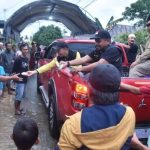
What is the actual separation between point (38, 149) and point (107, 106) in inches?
169

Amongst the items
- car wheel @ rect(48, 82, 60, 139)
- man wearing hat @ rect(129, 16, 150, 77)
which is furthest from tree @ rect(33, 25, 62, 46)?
Result: man wearing hat @ rect(129, 16, 150, 77)

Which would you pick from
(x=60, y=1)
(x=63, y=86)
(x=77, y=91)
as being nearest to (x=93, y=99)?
(x=77, y=91)

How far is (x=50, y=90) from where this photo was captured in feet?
25.1

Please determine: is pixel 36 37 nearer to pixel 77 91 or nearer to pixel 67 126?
pixel 77 91

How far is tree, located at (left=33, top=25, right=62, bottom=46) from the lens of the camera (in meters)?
43.1

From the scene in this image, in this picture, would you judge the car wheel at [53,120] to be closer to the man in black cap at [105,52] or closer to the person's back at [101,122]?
the man in black cap at [105,52]

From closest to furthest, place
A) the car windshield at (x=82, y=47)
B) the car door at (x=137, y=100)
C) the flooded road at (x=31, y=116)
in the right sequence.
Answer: the car door at (x=137, y=100), the flooded road at (x=31, y=116), the car windshield at (x=82, y=47)

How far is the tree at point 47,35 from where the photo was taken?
4312cm

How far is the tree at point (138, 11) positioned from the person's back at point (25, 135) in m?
34.9

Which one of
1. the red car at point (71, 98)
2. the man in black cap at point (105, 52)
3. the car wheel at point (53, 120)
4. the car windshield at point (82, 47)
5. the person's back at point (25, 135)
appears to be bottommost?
the car wheel at point (53, 120)

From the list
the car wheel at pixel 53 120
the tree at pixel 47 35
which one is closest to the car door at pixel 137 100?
the car wheel at pixel 53 120

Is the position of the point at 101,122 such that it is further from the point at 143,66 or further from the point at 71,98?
the point at 143,66

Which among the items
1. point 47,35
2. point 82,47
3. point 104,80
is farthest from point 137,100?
point 47,35

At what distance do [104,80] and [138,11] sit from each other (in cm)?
3645
